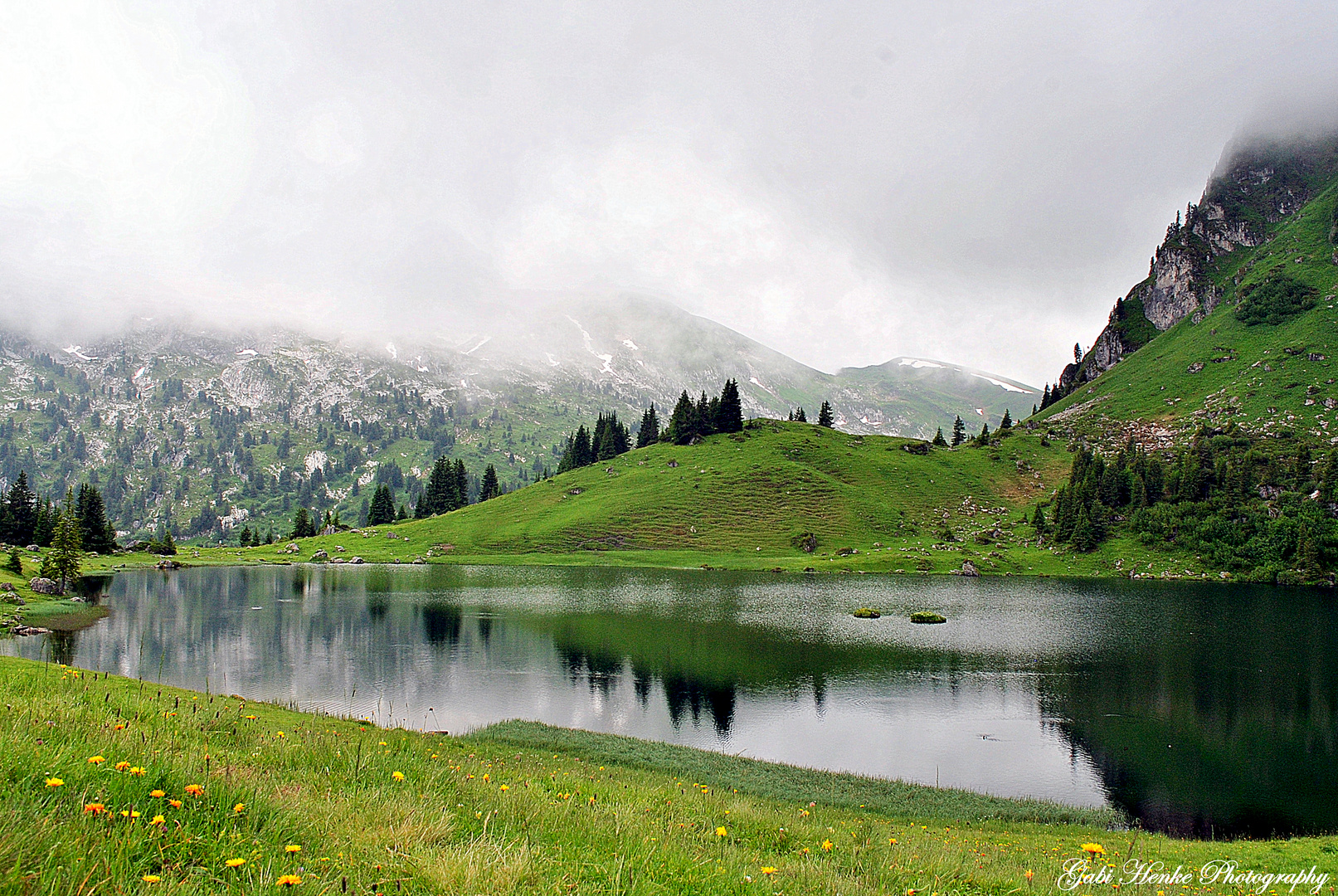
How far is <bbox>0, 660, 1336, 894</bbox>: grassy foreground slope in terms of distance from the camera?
403cm

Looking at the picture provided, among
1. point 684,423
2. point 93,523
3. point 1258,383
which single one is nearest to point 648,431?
point 684,423

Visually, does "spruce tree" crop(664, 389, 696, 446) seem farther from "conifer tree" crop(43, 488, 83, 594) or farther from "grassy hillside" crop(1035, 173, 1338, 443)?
"conifer tree" crop(43, 488, 83, 594)

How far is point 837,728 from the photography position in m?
33.4

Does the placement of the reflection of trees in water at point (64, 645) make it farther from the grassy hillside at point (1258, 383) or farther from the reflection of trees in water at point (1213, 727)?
the grassy hillside at point (1258, 383)

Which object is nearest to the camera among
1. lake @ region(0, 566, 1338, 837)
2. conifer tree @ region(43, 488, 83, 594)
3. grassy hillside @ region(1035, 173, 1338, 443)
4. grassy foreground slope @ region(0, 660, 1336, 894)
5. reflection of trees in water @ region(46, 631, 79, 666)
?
grassy foreground slope @ region(0, 660, 1336, 894)

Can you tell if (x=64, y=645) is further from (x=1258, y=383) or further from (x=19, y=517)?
(x=1258, y=383)

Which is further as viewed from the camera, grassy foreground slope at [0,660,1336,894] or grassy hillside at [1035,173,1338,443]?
grassy hillside at [1035,173,1338,443]

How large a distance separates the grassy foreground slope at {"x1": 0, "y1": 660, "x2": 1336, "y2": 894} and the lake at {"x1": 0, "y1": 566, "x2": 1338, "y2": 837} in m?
9.49

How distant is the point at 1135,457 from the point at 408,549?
165 metres

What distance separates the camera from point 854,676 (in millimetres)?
43312

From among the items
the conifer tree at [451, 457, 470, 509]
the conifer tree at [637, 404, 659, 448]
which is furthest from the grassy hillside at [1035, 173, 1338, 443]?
the conifer tree at [451, 457, 470, 509]

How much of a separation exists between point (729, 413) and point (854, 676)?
14381 centimetres

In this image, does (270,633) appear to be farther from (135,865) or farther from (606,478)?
(606,478)

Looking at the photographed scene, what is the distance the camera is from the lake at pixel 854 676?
2866 cm
